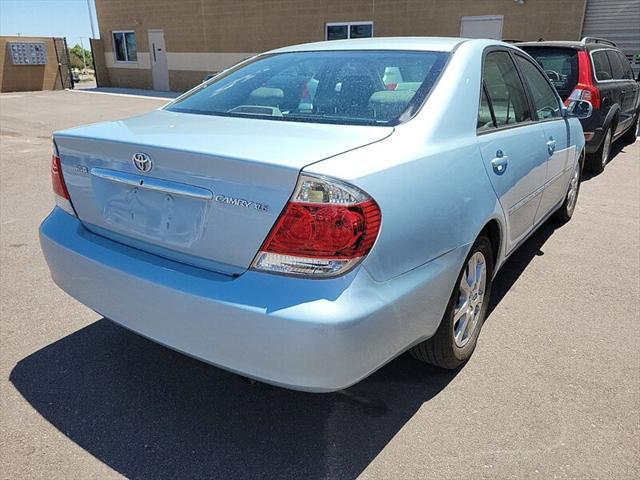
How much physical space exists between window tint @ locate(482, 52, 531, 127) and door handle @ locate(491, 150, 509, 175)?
0.25 metres

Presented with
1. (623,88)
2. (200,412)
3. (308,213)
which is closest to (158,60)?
(623,88)

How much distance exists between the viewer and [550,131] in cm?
373

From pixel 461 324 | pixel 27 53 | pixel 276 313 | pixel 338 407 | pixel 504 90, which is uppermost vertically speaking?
pixel 504 90

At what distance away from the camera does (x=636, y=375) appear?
9.14 ft

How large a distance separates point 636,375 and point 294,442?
185 centimetres

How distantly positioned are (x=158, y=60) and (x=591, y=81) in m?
20.2

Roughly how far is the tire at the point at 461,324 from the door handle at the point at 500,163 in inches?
13.6

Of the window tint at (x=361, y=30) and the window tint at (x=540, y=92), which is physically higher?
the window tint at (x=361, y=30)

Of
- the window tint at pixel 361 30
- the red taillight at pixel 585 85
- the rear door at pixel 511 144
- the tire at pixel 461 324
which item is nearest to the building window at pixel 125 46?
the window tint at pixel 361 30

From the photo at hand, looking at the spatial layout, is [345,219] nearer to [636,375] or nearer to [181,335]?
[181,335]

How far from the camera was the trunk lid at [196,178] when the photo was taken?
1879 millimetres

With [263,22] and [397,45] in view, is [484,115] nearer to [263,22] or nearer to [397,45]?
[397,45]

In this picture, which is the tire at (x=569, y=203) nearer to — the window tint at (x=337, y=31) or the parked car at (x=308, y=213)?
the parked car at (x=308, y=213)

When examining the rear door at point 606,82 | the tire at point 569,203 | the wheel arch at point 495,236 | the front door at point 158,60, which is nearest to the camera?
the wheel arch at point 495,236
